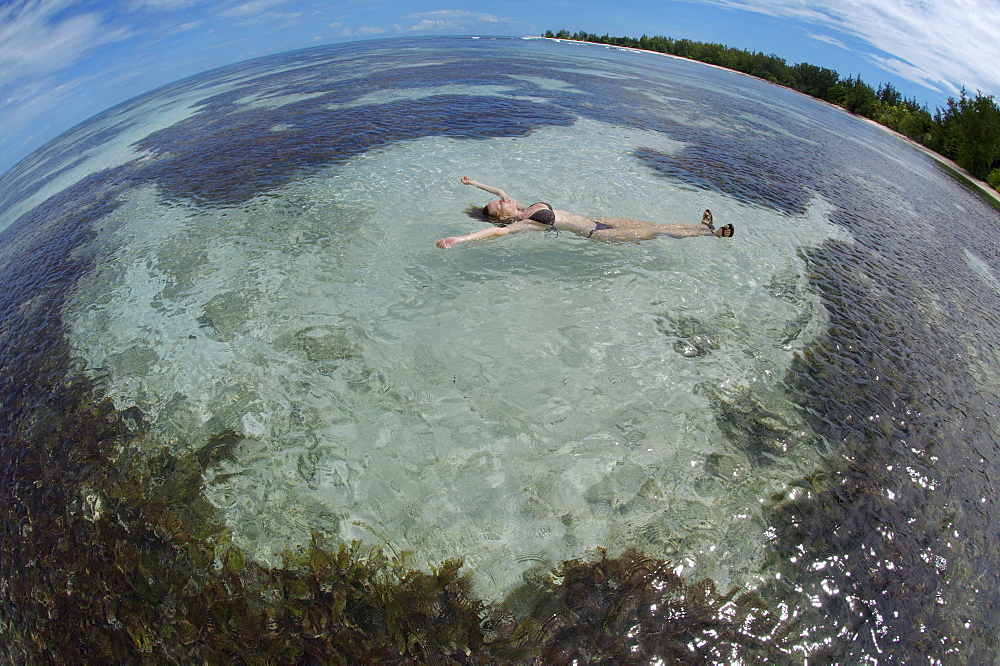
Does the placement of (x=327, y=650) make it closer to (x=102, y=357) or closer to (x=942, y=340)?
(x=102, y=357)

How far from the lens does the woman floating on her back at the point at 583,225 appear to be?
6.12 m

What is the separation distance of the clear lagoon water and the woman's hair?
23cm

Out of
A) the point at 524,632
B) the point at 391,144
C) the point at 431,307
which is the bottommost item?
the point at 524,632

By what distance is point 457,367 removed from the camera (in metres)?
4.01

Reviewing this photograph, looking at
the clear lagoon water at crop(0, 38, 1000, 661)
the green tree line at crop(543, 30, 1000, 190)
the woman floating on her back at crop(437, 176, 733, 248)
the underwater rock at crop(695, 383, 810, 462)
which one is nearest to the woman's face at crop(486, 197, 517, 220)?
the woman floating on her back at crop(437, 176, 733, 248)

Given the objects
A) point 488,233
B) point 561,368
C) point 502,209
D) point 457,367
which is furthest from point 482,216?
point 561,368

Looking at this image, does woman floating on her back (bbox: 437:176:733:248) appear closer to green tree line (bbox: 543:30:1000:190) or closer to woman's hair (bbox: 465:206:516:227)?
woman's hair (bbox: 465:206:516:227)

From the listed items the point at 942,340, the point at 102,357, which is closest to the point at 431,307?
the point at 102,357

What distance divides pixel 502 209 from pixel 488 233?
0.75 m

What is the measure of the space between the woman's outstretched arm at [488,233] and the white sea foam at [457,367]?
0.17 meters

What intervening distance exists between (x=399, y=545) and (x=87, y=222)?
10.4 meters

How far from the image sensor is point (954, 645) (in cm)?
238

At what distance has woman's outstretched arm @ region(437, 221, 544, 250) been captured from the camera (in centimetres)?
535

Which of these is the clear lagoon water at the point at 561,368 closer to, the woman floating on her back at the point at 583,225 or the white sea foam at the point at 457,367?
the white sea foam at the point at 457,367
